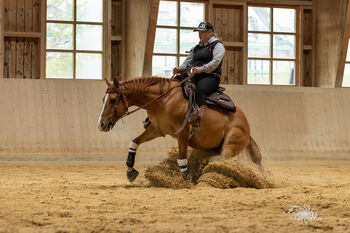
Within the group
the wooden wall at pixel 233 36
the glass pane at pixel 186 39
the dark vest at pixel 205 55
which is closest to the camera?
the dark vest at pixel 205 55

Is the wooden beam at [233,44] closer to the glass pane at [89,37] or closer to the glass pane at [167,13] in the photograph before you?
the glass pane at [167,13]

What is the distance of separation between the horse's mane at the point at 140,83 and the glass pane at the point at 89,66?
7557mm

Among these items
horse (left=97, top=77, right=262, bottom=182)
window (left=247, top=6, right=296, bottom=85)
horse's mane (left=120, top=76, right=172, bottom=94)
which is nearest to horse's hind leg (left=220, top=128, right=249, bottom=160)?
horse (left=97, top=77, right=262, bottom=182)

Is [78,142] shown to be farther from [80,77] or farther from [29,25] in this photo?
[29,25]

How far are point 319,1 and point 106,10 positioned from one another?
6.32m

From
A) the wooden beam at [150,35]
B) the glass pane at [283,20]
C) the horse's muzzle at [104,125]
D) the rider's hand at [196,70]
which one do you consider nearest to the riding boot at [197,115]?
the rider's hand at [196,70]

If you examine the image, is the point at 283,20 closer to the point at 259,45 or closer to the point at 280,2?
the point at 280,2

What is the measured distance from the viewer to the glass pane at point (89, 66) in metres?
14.2

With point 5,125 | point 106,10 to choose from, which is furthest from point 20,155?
point 106,10

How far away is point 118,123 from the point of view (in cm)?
1064

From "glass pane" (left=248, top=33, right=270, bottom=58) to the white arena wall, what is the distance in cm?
407

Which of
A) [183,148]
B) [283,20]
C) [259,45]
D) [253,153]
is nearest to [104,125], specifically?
[183,148]

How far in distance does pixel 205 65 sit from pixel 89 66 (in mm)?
7878

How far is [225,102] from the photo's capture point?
23.1 feet
